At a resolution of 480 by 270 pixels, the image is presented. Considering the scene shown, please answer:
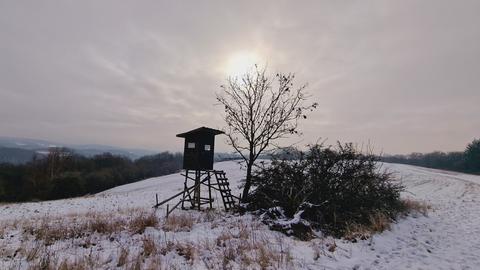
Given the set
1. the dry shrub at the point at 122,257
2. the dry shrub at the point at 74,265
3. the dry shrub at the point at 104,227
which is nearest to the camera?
the dry shrub at the point at 74,265

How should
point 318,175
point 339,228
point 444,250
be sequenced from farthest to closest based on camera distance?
point 318,175
point 339,228
point 444,250

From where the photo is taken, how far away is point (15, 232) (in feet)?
30.7

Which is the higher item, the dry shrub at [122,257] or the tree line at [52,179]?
the dry shrub at [122,257]

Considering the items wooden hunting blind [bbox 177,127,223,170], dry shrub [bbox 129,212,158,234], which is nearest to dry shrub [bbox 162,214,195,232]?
dry shrub [bbox 129,212,158,234]

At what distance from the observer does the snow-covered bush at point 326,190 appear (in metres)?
11.4

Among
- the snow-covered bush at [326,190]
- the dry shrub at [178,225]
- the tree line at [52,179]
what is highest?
the snow-covered bush at [326,190]

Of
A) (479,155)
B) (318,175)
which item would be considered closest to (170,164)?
(479,155)

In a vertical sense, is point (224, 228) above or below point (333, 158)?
below

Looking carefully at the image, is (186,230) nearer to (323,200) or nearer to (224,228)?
(224,228)

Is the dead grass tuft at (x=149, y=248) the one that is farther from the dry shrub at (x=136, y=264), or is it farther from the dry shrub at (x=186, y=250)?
the dry shrub at (x=186, y=250)

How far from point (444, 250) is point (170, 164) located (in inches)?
3961

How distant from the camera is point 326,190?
479 inches

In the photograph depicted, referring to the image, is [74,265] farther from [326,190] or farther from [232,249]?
[326,190]

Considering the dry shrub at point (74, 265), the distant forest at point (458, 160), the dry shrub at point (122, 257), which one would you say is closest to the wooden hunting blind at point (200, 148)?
the dry shrub at point (122, 257)
